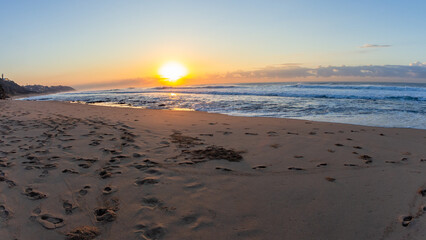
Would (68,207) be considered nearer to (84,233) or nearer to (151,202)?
(84,233)

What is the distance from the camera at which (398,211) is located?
9.54 feet

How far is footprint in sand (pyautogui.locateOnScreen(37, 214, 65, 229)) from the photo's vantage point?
2.63 m

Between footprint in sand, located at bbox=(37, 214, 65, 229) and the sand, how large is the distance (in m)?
0.01

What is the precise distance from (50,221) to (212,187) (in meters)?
1.92

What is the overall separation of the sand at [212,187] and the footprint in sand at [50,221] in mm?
11

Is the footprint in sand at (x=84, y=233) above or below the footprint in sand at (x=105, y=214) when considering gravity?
below

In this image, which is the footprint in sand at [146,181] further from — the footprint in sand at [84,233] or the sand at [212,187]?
the footprint in sand at [84,233]

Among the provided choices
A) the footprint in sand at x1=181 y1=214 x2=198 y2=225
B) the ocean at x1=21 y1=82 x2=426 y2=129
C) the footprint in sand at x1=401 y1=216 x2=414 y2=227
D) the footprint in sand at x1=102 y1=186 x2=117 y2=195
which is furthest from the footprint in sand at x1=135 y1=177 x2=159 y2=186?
the ocean at x1=21 y1=82 x2=426 y2=129

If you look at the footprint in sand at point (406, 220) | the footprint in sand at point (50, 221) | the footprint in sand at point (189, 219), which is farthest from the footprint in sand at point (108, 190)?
the footprint in sand at point (406, 220)

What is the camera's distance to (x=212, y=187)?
351 centimetres

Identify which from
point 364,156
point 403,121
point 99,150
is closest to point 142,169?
point 99,150

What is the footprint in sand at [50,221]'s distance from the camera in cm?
263

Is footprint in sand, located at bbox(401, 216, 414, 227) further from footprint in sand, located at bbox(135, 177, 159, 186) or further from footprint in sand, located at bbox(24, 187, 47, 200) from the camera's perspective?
footprint in sand, located at bbox(24, 187, 47, 200)

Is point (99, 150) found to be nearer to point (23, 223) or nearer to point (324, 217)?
point (23, 223)
